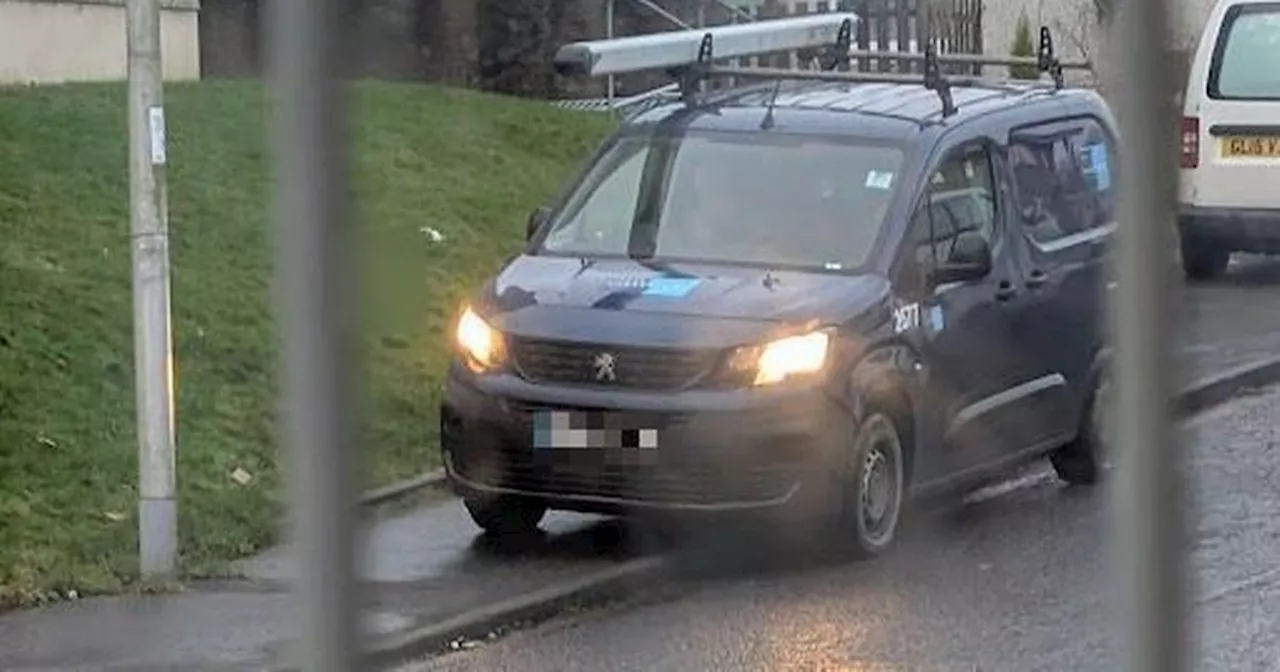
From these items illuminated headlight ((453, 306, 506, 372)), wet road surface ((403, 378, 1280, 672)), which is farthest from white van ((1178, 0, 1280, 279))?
illuminated headlight ((453, 306, 506, 372))

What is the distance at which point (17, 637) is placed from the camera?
20.4ft

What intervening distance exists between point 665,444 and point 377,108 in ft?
10.1

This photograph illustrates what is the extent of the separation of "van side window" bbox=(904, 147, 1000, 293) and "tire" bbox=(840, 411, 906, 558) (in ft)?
1.03

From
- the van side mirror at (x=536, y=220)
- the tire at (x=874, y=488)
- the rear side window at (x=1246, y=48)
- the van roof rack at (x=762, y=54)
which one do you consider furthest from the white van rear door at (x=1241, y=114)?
the van side mirror at (x=536, y=220)

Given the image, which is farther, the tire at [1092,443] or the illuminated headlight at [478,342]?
the illuminated headlight at [478,342]

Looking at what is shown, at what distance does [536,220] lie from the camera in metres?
3.68

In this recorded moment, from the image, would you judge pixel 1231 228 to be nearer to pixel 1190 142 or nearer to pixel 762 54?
pixel 1190 142

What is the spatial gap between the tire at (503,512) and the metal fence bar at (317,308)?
2758 millimetres

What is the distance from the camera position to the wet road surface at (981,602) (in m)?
1.68

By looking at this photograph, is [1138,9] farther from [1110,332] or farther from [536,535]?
[536,535]

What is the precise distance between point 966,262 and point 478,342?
1030 millimetres

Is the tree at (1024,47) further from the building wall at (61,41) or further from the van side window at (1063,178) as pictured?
the building wall at (61,41)

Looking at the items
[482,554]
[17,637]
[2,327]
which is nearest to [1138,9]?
[482,554]

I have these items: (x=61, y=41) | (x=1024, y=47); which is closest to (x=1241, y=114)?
(x=1024, y=47)
